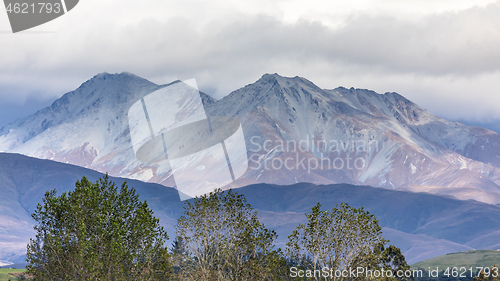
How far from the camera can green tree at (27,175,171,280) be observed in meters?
58.9

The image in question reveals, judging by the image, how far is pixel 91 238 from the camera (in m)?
60.2

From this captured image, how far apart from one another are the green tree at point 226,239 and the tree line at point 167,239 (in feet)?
0.32

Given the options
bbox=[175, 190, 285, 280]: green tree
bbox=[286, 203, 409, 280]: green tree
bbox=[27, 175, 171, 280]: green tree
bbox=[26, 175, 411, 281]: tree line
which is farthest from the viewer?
bbox=[175, 190, 285, 280]: green tree

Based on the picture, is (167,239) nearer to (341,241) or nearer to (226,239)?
(226,239)

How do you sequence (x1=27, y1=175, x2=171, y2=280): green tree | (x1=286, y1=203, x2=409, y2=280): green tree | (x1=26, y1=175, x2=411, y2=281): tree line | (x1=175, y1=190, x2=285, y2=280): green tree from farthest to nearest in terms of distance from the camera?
(x1=175, y1=190, x2=285, y2=280): green tree, (x1=286, y1=203, x2=409, y2=280): green tree, (x1=26, y1=175, x2=411, y2=281): tree line, (x1=27, y1=175, x2=171, y2=280): green tree

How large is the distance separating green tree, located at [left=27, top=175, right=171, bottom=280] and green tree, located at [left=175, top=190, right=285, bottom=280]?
547cm

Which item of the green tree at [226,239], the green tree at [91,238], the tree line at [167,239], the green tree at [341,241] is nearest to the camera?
the green tree at [91,238]

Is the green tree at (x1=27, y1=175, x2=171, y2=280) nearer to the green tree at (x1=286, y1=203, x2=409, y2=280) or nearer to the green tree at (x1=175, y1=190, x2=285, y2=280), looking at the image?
the green tree at (x1=175, y1=190, x2=285, y2=280)

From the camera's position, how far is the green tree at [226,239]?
67.8 metres

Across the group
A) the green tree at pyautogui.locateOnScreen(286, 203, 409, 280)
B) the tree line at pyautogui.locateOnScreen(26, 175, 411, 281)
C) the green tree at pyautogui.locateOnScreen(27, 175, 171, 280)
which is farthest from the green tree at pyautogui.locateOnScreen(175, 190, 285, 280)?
the green tree at pyautogui.locateOnScreen(27, 175, 171, 280)

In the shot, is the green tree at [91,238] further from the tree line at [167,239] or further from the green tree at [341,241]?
the green tree at [341,241]

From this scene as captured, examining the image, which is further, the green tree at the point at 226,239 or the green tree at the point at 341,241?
the green tree at the point at 226,239

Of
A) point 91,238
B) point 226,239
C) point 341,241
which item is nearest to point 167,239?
point 226,239

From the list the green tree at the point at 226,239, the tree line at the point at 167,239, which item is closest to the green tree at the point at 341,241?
the tree line at the point at 167,239
